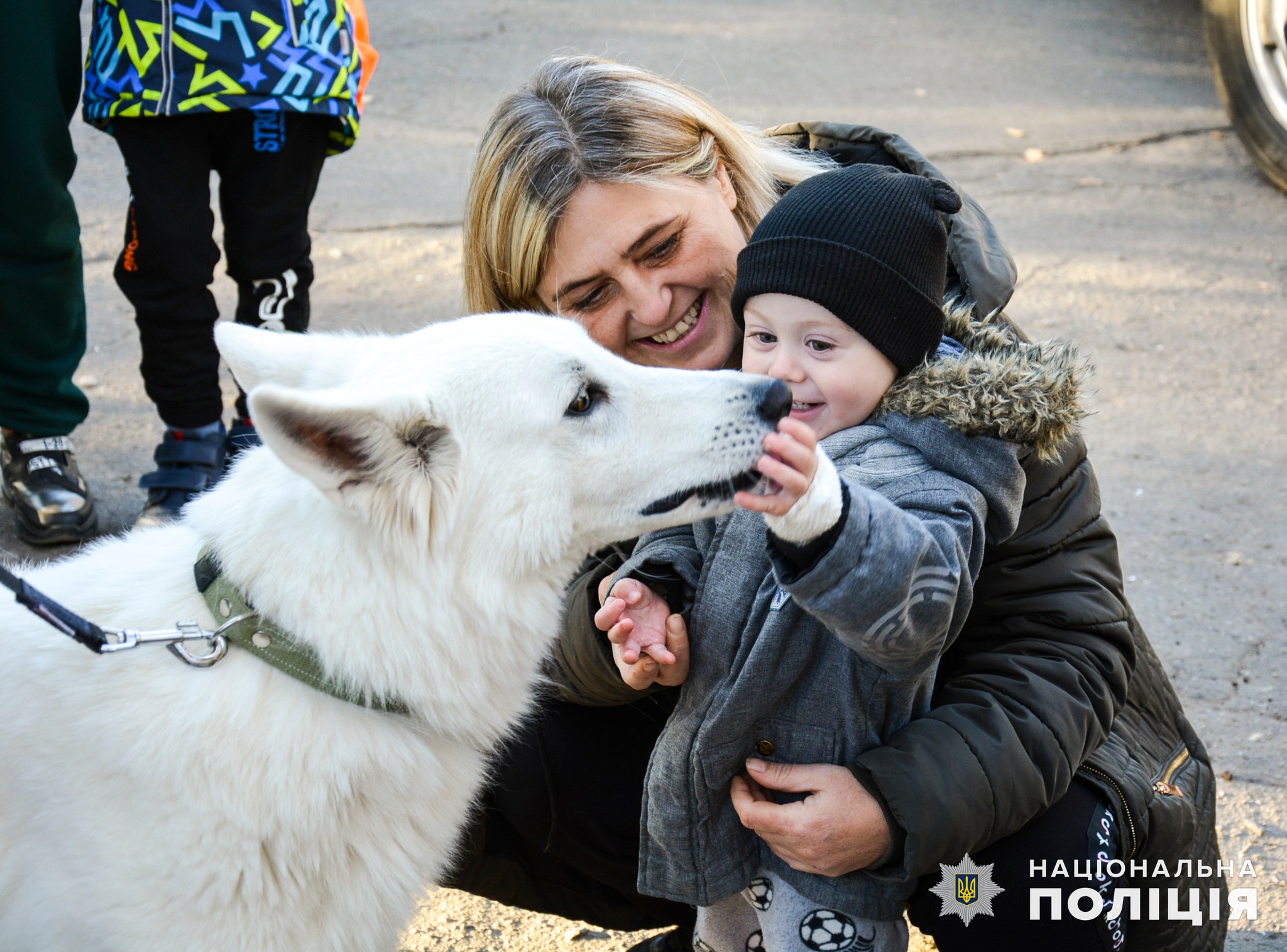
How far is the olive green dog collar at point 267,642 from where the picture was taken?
5.66 feet

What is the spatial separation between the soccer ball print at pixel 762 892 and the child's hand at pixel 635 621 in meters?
0.49

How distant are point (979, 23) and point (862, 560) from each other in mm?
8250

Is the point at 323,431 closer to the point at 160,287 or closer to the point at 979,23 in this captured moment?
the point at 160,287

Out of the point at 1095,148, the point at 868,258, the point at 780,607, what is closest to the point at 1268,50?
the point at 1095,148

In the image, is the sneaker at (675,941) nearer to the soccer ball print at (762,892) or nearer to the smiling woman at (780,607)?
the smiling woman at (780,607)

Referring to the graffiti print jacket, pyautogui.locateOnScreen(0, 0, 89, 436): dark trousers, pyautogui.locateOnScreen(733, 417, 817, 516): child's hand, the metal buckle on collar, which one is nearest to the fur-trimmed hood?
pyautogui.locateOnScreen(733, 417, 817, 516): child's hand

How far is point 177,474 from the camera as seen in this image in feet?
12.1

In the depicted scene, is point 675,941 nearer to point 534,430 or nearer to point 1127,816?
point 1127,816

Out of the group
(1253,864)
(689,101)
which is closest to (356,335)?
(689,101)

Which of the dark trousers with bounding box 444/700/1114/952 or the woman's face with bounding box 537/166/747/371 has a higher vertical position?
the woman's face with bounding box 537/166/747/371

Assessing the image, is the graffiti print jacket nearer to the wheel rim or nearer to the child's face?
the child's face

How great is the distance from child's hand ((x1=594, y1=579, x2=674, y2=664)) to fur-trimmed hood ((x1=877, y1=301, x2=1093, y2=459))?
0.56 meters

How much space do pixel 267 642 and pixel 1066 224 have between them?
534 centimetres

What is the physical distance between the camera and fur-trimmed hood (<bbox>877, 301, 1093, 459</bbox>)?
191cm
